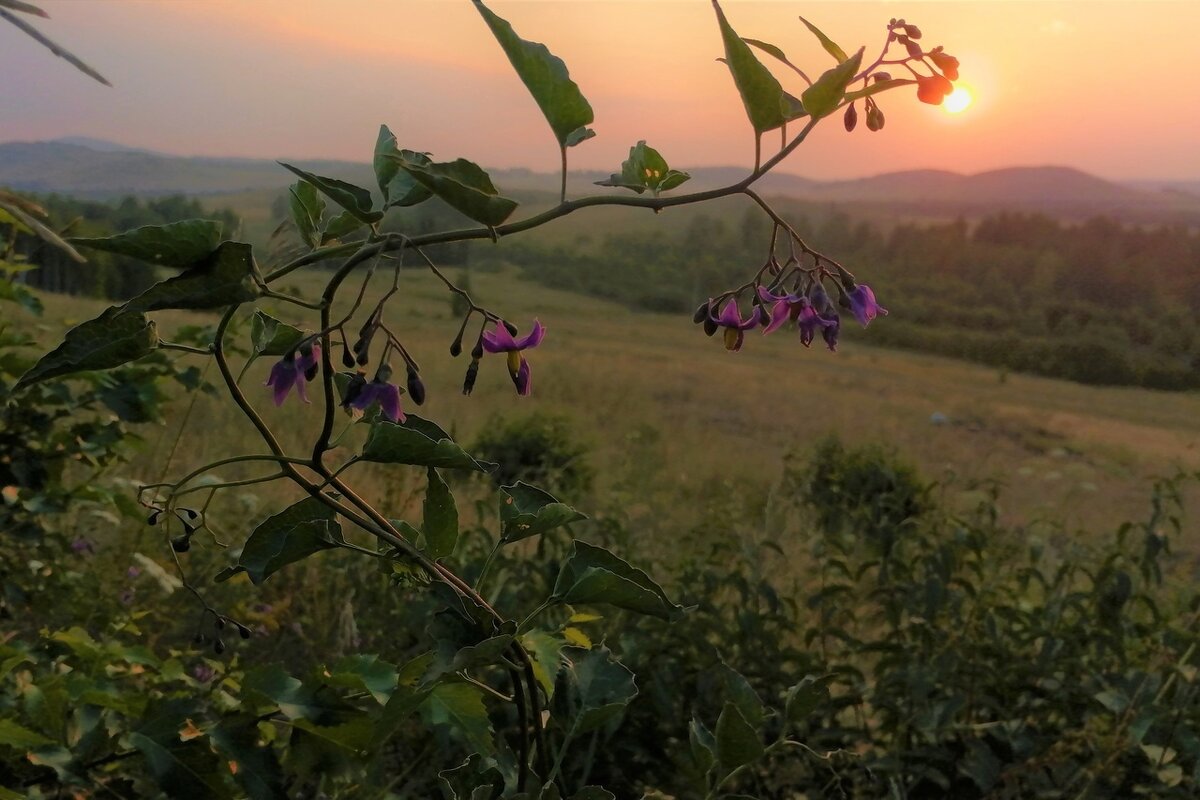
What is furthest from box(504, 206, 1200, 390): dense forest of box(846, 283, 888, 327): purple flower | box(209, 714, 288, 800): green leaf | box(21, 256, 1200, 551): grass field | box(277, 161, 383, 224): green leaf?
box(277, 161, 383, 224): green leaf

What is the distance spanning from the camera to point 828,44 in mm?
641

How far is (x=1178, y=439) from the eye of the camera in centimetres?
1005

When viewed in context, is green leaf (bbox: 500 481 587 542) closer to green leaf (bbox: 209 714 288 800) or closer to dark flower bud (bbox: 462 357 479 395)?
dark flower bud (bbox: 462 357 479 395)

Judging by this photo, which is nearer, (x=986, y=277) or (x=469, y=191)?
(x=469, y=191)

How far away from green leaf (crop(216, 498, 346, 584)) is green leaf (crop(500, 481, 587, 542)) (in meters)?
0.11

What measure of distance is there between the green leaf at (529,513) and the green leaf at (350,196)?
19cm

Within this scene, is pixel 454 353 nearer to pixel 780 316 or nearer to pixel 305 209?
pixel 305 209

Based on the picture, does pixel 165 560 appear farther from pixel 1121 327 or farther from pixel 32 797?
pixel 1121 327

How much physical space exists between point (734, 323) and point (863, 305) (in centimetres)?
14

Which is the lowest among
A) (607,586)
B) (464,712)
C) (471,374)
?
(464,712)

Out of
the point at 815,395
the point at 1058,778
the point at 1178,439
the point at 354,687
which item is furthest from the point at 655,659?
the point at 815,395

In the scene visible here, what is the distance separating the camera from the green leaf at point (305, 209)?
648mm

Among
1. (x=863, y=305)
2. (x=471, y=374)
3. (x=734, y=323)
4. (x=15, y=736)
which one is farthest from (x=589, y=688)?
(x=15, y=736)

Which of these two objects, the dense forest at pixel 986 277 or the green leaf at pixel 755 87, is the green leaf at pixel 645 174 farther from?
the dense forest at pixel 986 277
